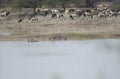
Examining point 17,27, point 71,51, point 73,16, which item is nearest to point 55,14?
point 73,16

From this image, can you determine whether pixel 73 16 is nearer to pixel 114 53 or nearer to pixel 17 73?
pixel 114 53

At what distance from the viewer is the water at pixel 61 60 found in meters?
20.8

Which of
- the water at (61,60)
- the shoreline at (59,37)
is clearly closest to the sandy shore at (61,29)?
the shoreline at (59,37)

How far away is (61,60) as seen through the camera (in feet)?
81.9

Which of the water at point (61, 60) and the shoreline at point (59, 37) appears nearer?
the water at point (61, 60)

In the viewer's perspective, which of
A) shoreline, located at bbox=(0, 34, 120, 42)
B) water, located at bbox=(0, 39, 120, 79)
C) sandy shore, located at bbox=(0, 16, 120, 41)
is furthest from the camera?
sandy shore, located at bbox=(0, 16, 120, 41)

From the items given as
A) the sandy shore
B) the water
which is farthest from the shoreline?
the water

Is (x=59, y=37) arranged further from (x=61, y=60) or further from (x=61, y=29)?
(x=61, y=60)

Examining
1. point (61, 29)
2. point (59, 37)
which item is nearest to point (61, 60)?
point (59, 37)

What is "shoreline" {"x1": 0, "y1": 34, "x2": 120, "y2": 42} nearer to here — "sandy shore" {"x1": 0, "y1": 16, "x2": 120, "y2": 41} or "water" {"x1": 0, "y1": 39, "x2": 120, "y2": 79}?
"sandy shore" {"x1": 0, "y1": 16, "x2": 120, "y2": 41}

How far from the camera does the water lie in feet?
68.3

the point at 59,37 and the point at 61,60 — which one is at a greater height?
the point at 61,60

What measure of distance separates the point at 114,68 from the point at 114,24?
18442 millimetres

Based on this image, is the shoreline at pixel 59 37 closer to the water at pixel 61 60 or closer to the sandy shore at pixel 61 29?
the sandy shore at pixel 61 29
